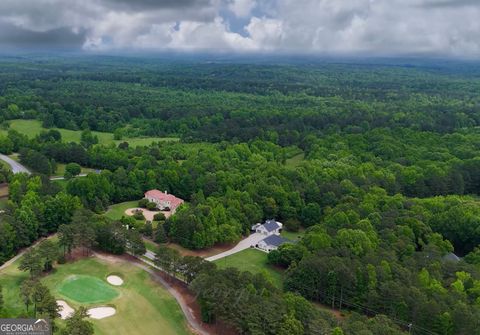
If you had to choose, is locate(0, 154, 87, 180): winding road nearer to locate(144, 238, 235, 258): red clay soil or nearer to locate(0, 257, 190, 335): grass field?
locate(144, 238, 235, 258): red clay soil

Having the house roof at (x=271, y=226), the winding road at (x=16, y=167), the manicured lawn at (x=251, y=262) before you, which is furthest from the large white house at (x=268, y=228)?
the winding road at (x=16, y=167)

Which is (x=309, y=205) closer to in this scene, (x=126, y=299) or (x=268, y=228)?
(x=268, y=228)

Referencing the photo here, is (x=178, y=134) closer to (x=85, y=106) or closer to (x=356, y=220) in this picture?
(x=85, y=106)

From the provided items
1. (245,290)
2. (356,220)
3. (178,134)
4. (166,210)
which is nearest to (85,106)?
(178,134)

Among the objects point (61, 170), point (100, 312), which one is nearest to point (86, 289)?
point (100, 312)

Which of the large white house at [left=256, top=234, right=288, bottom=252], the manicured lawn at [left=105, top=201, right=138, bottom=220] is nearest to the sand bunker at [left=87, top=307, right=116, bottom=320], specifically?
the large white house at [left=256, top=234, right=288, bottom=252]
